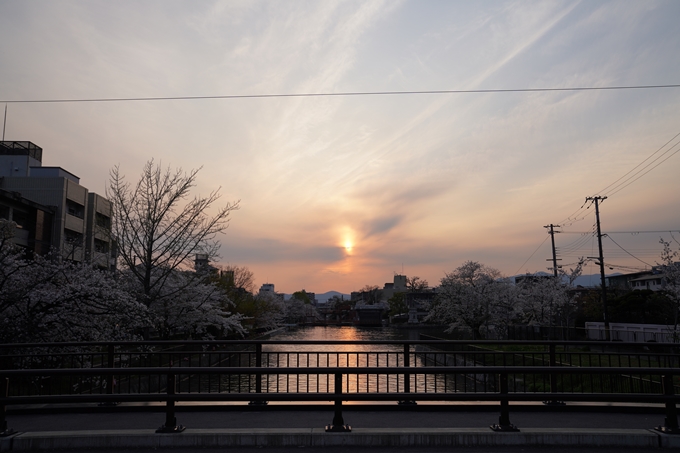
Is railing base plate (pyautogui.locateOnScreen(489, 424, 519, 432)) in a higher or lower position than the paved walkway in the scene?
higher

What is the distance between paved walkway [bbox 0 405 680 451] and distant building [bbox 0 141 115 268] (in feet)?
125

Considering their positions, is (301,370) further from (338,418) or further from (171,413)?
(171,413)

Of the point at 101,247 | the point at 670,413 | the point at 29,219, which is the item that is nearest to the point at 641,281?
the point at 101,247

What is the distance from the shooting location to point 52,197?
153 feet

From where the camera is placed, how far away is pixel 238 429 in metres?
6.71

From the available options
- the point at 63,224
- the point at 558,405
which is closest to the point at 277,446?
the point at 558,405

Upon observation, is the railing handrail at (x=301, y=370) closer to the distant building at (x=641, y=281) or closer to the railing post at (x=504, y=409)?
the railing post at (x=504, y=409)

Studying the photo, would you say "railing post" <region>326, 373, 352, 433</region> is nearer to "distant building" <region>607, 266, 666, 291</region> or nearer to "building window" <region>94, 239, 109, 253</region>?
"building window" <region>94, 239, 109, 253</region>

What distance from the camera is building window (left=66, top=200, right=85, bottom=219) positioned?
49.0 metres

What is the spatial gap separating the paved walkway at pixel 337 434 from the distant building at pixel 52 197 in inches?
1495

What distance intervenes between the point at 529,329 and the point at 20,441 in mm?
44243

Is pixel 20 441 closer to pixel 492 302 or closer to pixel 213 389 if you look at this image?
pixel 213 389

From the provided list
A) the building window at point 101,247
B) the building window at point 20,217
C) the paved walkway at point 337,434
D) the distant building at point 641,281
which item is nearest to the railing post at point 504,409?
the paved walkway at point 337,434

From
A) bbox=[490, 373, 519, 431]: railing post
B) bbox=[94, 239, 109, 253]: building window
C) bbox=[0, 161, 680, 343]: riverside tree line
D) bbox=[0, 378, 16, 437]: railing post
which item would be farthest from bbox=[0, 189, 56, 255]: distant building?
bbox=[490, 373, 519, 431]: railing post
